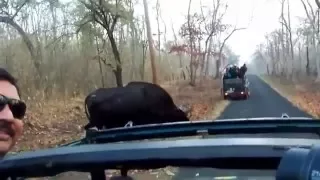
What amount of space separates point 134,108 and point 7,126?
2.33m

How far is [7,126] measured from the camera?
2.41 m

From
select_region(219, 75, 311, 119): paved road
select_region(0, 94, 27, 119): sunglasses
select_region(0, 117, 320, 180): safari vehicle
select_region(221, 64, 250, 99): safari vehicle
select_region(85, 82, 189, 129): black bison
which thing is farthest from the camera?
select_region(221, 64, 250, 99): safari vehicle

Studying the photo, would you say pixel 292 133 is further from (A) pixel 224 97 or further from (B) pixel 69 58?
(A) pixel 224 97

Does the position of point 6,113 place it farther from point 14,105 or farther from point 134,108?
point 134,108

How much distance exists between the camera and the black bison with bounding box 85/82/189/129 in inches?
184

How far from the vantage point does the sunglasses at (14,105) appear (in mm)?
2365

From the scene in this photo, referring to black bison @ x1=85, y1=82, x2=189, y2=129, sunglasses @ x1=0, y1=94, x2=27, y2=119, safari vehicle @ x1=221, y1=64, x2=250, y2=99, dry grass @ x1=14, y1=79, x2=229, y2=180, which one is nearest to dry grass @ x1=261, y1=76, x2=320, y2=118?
safari vehicle @ x1=221, y1=64, x2=250, y2=99

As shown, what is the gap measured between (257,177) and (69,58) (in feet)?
109

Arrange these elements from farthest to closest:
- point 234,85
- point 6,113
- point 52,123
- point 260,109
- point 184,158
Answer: point 234,85 < point 260,109 < point 52,123 < point 6,113 < point 184,158

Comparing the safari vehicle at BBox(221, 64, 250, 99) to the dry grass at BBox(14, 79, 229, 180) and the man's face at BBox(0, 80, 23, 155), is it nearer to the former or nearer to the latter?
the dry grass at BBox(14, 79, 229, 180)

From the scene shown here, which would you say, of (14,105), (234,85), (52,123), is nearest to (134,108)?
(14,105)

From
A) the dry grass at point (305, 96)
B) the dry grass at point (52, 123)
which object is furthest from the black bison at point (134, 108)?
the dry grass at point (305, 96)

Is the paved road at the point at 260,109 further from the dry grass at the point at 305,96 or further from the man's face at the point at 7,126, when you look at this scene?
the man's face at the point at 7,126

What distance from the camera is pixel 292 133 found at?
322cm
